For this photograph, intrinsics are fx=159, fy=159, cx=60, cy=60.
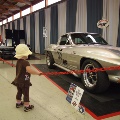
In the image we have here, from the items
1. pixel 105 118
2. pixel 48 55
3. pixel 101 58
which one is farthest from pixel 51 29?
pixel 105 118

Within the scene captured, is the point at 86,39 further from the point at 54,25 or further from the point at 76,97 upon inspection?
the point at 54,25

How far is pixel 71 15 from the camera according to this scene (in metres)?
8.88

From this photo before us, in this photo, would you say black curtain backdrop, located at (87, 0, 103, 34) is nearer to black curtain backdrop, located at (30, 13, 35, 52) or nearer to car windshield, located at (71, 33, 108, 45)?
car windshield, located at (71, 33, 108, 45)

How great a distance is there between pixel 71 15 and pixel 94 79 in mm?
6293

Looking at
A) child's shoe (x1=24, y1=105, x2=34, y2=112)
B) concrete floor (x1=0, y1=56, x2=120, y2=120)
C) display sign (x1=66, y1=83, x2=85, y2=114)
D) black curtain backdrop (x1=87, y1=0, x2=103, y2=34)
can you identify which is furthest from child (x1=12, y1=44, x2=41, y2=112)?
black curtain backdrop (x1=87, y1=0, x2=103, y2=34)

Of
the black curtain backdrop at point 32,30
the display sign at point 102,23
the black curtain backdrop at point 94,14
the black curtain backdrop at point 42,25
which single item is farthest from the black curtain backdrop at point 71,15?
the black curtain backdrop at point 32,30

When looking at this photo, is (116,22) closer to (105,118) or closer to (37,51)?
(105,118)

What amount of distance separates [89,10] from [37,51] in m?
6.40

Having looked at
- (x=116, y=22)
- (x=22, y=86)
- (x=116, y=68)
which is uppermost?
(x=116, y=22)

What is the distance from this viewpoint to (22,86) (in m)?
2.50

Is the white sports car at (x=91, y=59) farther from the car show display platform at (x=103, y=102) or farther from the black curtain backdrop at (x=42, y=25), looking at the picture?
the black curtain backdrop at (x=42, y=25)

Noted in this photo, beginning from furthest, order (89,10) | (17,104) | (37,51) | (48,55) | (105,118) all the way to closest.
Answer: (37,51)
(89,10)
(48,55)
(17,104)
(105,118)

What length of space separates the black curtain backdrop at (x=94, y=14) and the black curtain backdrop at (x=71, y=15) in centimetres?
118

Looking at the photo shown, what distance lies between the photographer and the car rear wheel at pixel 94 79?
2955mm
